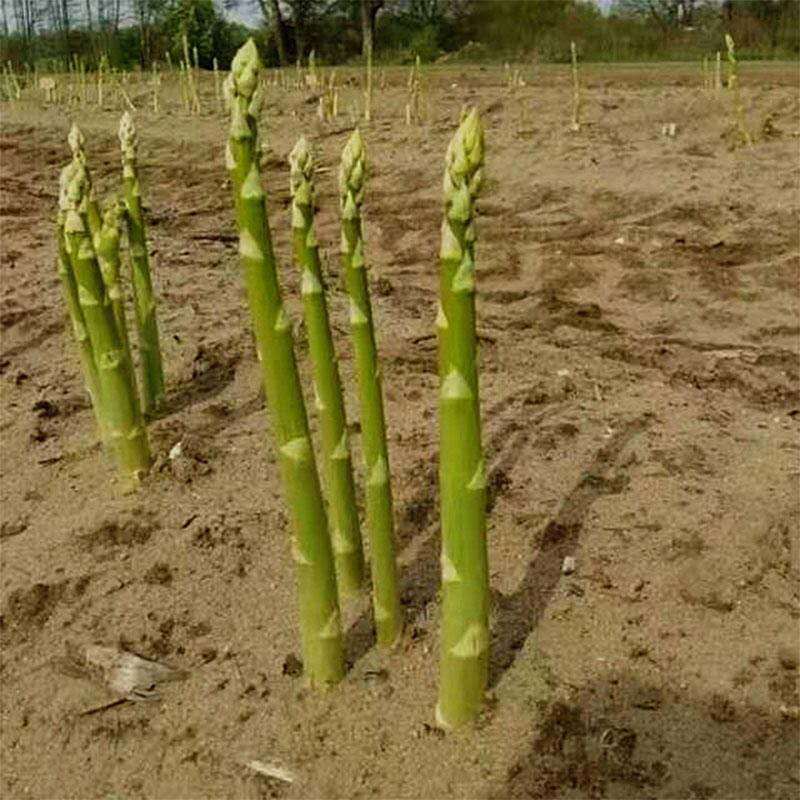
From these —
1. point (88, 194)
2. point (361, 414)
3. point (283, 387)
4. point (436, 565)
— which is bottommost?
point (436, 565)

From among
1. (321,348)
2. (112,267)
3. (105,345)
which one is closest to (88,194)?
(112,267)

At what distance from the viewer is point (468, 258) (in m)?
1.41

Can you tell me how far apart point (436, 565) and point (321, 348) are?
2.17ft

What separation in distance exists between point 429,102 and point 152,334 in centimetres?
1140

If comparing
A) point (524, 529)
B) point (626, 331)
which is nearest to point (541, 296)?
point (626, 331)

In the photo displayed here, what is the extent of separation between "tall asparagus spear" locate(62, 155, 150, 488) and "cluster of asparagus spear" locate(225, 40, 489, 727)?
85 centimetres

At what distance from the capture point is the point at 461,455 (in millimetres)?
1543

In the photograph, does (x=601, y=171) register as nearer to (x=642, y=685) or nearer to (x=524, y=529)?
(x=524, y=529)

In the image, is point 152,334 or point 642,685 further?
point 152,334

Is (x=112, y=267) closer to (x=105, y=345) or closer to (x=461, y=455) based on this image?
(x=105, y=345)

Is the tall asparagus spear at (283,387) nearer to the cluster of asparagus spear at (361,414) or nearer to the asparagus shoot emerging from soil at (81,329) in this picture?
the cluster of asparagus spear at (361,414)

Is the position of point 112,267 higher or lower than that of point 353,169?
lower

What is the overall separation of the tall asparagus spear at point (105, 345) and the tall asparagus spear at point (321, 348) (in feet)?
2.74

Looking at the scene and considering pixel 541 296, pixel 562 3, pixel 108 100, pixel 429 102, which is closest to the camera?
pixel 541 296
